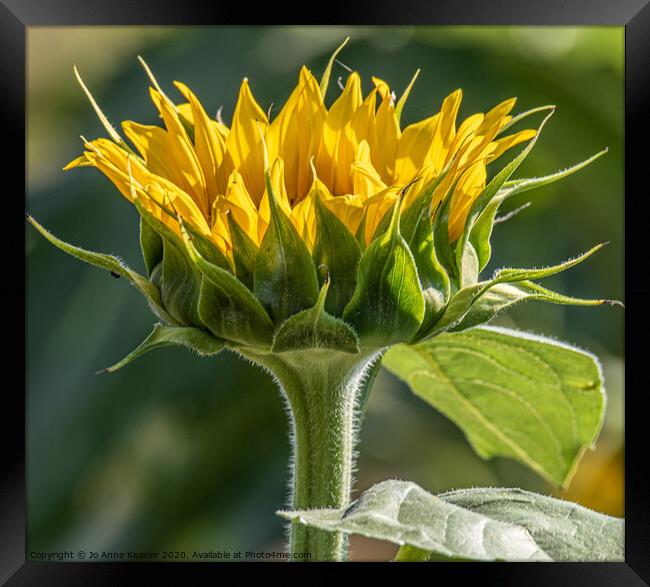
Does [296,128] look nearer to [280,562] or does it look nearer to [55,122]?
[280,562]

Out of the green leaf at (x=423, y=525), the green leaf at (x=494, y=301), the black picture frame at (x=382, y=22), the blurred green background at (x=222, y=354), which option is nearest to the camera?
the green leaf at (x=423, y=525)

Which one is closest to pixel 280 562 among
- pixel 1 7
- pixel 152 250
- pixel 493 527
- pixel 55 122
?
pixel 493 527

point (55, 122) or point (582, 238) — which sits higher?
point (55, 122)

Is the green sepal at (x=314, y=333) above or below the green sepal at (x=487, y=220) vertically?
below

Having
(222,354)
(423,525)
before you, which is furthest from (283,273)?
(222,354)

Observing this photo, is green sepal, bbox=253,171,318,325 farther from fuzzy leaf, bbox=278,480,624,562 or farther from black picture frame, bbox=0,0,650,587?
black picture frame, bbox=0,0,650,587

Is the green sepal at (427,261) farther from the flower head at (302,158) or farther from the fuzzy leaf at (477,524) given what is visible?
the fuzzy leaf at (477,524)

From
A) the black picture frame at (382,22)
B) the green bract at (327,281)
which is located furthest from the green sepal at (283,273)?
the black picture frame at (382,22)
